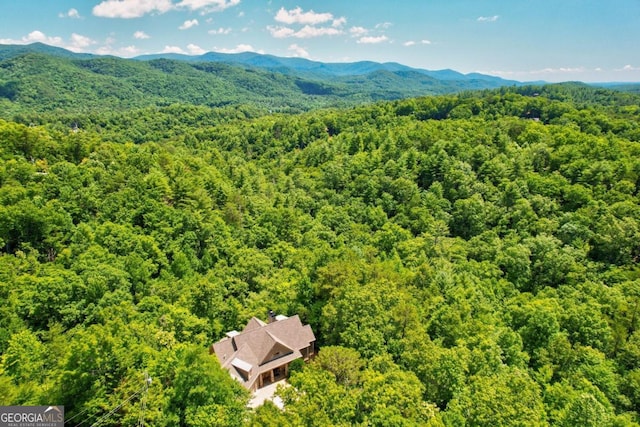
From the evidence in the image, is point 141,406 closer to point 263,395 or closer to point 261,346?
point 263,395

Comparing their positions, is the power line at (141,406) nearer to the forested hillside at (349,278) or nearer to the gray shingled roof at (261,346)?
the forested hillside at (349,278)

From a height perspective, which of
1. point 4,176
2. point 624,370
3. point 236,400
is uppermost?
point 4,176

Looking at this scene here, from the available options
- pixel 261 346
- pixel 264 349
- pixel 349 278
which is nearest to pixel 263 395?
pixel 264 349

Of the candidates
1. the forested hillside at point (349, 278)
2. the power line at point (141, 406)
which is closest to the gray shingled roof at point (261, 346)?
the forested hillside at point (349, 278)

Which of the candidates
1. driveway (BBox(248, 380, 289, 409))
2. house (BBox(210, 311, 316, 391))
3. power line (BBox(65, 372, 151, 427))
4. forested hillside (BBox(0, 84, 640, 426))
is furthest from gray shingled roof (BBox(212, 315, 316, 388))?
power line (BBox(65, 372, 151, 427))

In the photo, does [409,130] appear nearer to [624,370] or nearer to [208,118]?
[624,370]

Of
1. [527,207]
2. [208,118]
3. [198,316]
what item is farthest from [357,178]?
[208,118]
